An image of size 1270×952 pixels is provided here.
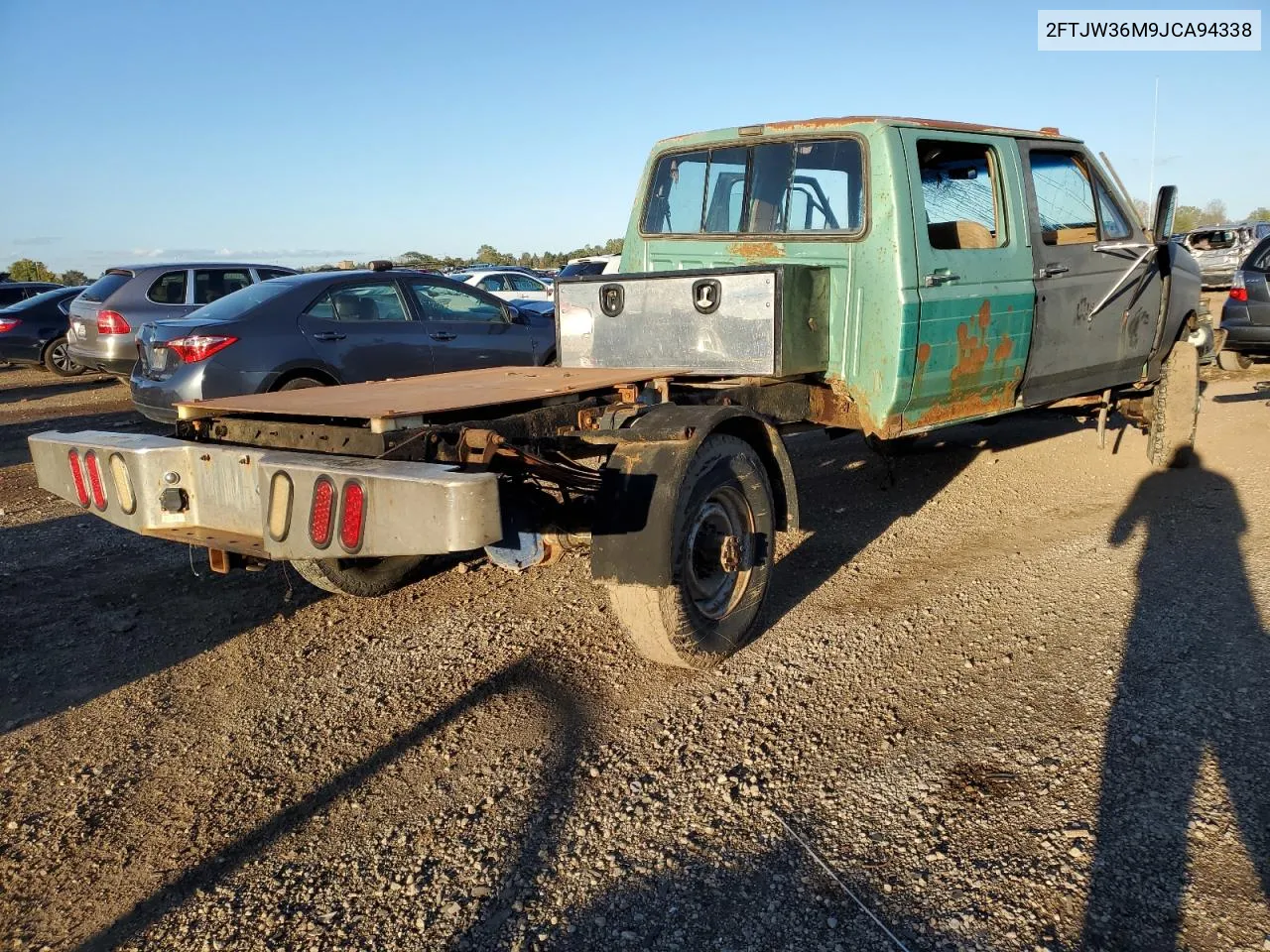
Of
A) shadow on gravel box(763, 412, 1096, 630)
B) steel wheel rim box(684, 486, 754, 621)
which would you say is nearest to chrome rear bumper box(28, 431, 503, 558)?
steel wheel rim box(684, 486, 754, 621)

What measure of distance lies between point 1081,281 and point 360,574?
161 inches

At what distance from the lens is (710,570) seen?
3.71 m

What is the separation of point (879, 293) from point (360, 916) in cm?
317

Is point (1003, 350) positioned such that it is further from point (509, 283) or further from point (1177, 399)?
point (509, 283)

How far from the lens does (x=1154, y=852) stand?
2488mm

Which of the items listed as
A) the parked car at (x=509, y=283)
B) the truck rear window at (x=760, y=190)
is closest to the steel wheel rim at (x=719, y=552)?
the truck rear window at (x=760, y=190)

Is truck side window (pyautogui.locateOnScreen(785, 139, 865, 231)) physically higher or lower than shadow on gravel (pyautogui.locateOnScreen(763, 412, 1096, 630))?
higher

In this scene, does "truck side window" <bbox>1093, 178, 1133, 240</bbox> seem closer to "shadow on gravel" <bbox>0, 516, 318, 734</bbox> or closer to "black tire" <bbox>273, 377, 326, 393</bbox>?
"shadow on gravel" <bbox>0, 516, 318, 734</bbox>

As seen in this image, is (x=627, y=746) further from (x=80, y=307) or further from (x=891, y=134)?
(x=80, y=307)

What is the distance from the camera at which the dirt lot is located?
2352 mm

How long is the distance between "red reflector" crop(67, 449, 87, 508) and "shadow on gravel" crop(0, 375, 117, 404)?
35.5 ft

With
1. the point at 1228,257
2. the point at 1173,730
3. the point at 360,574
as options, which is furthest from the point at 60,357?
the point at 1228,257

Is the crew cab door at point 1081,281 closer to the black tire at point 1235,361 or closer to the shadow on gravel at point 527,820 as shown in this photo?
the shadow on gravel at point 527,820

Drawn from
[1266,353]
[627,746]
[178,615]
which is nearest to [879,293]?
[627,746]
